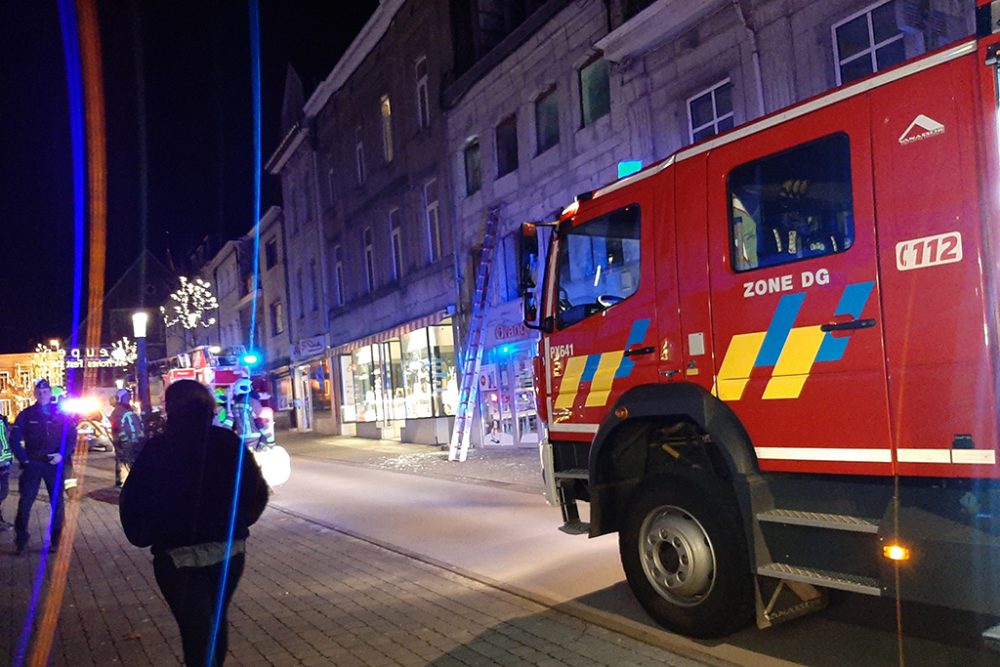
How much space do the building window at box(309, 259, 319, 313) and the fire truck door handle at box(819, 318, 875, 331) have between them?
1073 inches

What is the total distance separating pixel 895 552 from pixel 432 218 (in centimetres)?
1883

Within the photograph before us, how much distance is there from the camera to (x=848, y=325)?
13.5ft

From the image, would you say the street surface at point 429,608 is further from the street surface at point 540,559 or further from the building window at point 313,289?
the building window at point 313,289

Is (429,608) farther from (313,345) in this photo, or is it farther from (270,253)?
(270,253)

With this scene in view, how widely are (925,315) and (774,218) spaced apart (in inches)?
42.7

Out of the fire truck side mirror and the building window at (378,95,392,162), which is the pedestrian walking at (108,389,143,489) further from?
the building window at (378,95,392,162)

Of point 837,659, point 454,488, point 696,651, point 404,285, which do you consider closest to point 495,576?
point 696,651

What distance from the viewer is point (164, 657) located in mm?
5230

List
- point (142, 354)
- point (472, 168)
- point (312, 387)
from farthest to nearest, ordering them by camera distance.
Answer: point (312, 387) → point (472, 168) → point (142, 354)

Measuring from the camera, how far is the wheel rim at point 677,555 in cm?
487

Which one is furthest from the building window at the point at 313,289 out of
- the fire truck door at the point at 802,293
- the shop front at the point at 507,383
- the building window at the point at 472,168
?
the fire truck door at the point at 802,293

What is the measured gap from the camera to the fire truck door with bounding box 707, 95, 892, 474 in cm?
407

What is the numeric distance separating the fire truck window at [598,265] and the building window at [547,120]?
1091 centimetres

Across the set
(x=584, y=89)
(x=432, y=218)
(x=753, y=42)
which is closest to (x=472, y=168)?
(x=432, y=218)
